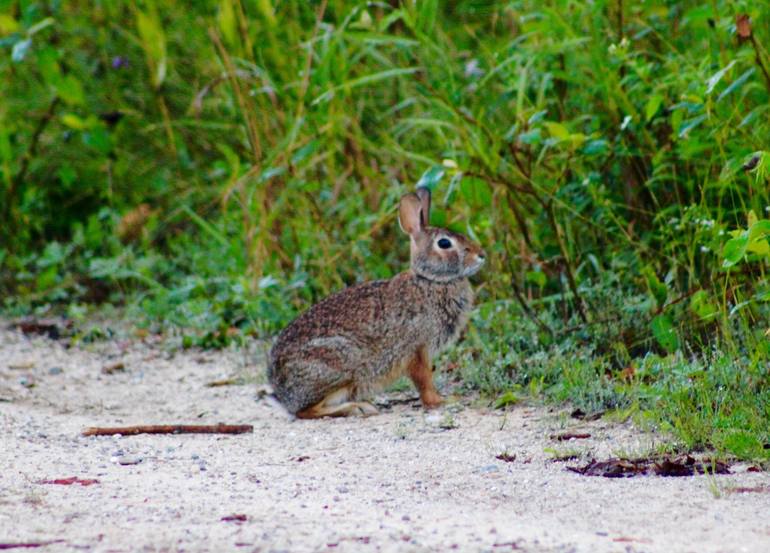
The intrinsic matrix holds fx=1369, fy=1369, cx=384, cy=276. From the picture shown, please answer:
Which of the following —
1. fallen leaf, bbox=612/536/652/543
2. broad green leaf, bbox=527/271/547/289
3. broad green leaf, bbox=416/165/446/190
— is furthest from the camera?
broad green leaf, bbox=527/271/547/289

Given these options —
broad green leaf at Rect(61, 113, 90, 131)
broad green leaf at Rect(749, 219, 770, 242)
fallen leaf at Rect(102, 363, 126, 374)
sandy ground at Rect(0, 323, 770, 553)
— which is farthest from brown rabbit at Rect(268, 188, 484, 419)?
broad green leaf at Rect(61, 113, 90, 131)

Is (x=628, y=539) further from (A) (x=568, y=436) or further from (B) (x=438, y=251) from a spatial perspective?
(B) (x=438, y=251)

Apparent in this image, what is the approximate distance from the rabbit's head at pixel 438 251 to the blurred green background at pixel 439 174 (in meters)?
0.23

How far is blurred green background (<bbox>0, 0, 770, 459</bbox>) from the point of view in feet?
18.9

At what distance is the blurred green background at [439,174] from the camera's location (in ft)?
18.9

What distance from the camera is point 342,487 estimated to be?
453 centimetres

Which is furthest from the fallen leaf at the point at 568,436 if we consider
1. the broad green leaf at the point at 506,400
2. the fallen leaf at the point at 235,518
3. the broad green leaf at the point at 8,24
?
the broad green leaf at the point at 8,24

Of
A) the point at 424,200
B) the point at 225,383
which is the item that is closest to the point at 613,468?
the point at 424,200

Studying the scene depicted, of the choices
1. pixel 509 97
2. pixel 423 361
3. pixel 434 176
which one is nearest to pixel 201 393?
pixel 423 361

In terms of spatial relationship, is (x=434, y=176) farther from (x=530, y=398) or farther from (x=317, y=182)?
(x=317, y=182)

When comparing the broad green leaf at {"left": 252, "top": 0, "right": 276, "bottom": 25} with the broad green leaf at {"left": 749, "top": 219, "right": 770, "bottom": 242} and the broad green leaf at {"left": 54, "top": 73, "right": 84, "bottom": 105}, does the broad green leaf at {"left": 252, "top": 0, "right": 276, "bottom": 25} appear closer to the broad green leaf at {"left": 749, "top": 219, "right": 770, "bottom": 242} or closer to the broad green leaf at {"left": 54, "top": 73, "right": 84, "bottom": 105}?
Answer: the broad green leaf at {"left": 54, "top": 73, "right": 84, "bottom": 105}

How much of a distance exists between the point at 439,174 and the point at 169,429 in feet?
5.22

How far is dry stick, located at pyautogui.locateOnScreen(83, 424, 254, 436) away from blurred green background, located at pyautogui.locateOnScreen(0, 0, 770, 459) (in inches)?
47.1

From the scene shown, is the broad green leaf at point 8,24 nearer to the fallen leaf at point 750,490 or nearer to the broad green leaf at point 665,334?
the broad green leaf at point 665,334
